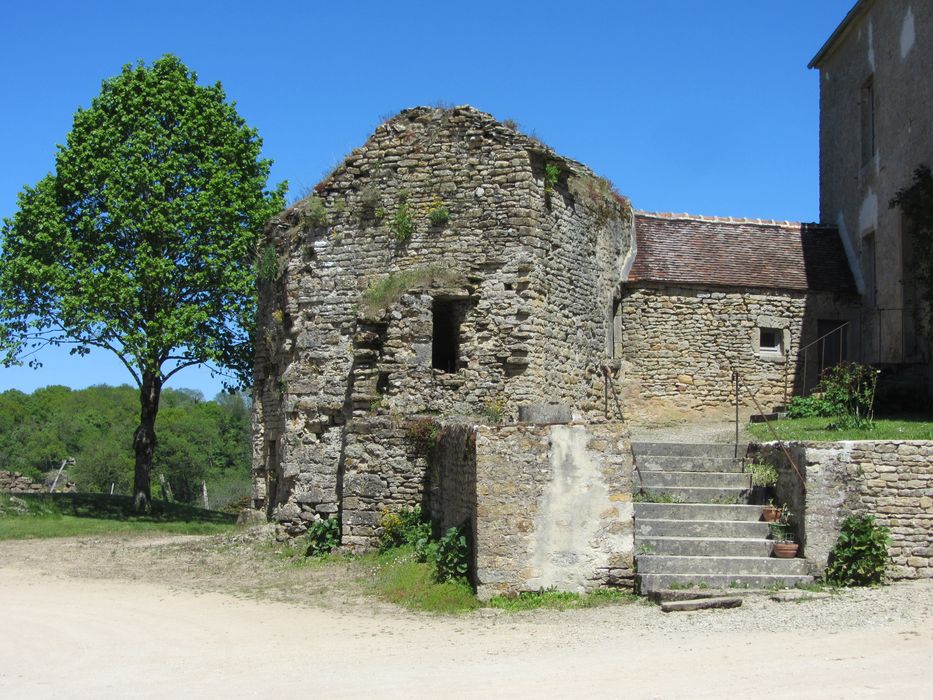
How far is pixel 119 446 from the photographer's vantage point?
54094 mm

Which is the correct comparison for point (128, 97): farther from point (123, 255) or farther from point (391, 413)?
point (391, 413)

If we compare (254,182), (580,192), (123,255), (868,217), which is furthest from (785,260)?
(123,255)

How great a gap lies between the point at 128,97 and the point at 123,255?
3744 mm

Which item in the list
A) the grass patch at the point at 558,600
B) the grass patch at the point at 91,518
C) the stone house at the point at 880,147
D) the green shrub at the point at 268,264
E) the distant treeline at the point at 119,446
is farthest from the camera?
the distant treeline at the point at 119,446

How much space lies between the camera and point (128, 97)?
23.2 meters

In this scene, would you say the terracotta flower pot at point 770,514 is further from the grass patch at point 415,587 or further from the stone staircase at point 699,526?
the grass patch at point 415,587

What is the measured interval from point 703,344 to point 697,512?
7990mm

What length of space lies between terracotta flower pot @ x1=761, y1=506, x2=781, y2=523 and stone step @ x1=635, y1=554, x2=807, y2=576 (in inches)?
29.9

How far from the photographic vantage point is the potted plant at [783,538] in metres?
11.5

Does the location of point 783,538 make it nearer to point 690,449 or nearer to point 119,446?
point 690,449

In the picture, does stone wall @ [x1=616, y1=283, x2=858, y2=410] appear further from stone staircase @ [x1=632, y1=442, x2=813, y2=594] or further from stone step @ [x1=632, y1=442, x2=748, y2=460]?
stone staircase @ [x1=632, y1=442, x2=813, y2=594]

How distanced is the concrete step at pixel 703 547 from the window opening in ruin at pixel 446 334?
5117 millimetres

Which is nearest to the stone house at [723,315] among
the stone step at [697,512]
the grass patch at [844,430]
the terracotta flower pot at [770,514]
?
the grass patch at [844,430]

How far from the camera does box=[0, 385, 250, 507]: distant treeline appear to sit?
51062 mm
